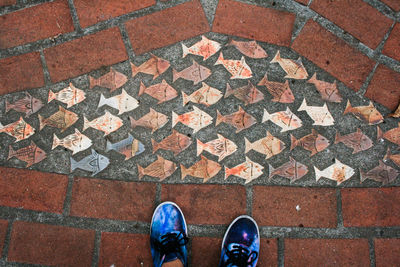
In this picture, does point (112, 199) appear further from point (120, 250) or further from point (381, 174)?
point (381, 174)

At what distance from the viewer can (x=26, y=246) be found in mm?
1899

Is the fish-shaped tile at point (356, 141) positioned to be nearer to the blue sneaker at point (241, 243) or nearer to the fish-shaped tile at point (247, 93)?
the fish-shaped tile at point (247, 93)

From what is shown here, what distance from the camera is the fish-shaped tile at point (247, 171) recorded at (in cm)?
192

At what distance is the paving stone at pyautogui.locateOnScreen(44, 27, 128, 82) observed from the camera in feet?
6.37

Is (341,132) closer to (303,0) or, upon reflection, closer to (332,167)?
(332,167)

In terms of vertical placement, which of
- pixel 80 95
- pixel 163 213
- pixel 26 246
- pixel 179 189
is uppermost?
pixel 80 95

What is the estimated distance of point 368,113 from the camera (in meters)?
1.93

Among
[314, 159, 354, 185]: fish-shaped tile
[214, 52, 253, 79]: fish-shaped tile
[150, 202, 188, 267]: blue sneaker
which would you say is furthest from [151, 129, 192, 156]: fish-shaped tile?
[314, 159, 354, 185]: fish-shaped tile

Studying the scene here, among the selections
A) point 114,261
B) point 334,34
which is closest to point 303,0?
point 334,34

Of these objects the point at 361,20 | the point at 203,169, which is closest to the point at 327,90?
the point at 361,20

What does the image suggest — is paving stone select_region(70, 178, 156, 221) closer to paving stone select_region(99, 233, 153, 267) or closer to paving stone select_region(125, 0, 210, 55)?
paving stone select_region(99, 233, 153, 267)

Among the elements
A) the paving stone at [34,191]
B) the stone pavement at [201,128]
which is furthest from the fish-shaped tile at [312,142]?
the paving stone at [34,191]

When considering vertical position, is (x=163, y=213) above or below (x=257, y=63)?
below

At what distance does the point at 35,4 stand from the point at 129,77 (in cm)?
73
